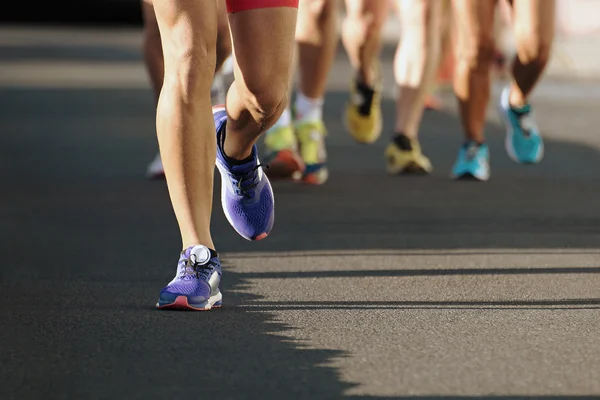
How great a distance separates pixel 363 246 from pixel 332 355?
2.25 m

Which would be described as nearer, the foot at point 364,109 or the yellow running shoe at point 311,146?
the yellow running shoe at point 311,146

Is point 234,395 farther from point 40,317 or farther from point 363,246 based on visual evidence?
point 363,246

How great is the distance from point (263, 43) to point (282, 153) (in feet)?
11.3

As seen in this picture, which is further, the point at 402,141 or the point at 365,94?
the point at 365,94

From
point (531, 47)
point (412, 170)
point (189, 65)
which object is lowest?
Result: point (412, 170)

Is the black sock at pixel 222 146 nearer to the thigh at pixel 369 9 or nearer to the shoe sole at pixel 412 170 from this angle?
the thigh at pixel 369 9

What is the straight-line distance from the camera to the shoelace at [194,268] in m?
5.08

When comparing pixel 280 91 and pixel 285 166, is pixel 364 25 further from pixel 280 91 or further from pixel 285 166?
pixel 280 91

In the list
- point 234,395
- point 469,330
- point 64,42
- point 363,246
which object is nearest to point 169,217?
point 363,246

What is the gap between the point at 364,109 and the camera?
9344 mm

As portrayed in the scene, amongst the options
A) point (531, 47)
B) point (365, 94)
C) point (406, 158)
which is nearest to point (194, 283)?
point (531, 47)

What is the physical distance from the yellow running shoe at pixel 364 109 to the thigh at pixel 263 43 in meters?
4.07

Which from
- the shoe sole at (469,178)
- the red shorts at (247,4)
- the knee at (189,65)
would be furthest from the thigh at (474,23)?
the knee at (189,65)

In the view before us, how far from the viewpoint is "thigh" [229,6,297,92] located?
200 inches
